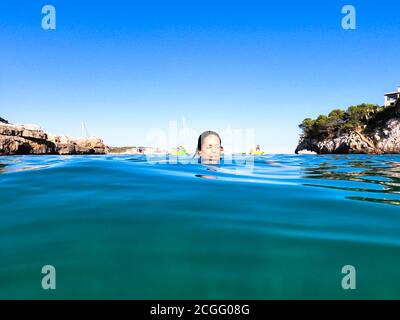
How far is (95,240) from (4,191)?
2.71m

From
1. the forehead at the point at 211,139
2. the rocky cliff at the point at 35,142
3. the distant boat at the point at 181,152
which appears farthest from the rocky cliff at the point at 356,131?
the forehead at the point at 211,139

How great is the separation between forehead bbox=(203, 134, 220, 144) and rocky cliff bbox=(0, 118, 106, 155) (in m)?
47.2

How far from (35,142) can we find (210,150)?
58.2m

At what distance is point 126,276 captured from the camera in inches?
78.5

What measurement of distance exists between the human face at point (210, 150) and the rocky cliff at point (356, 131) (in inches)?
2798

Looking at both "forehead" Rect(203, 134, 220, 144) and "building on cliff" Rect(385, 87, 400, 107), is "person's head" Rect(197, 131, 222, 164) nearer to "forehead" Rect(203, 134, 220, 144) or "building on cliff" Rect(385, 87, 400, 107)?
"forehead" Rect(203, 134, 220, 144)

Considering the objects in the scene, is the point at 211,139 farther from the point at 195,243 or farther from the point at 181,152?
the point at 181,152

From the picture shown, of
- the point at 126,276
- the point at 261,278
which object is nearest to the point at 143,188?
the point at 126,276

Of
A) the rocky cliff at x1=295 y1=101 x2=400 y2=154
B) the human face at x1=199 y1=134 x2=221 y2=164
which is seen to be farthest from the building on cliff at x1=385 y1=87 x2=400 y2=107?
the human face at x1=199 y1=134 x2=221 y2=164

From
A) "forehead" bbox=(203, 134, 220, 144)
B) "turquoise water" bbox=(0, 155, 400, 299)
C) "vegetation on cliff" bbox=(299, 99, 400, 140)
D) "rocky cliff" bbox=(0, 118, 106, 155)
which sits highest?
"vegetation on cliff" bbox=(299, 99, 400, 140)

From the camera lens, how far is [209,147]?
29.1 ft

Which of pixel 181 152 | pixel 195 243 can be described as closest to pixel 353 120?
pixel 181 152

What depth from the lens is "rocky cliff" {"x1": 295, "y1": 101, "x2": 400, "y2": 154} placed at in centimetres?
6675
